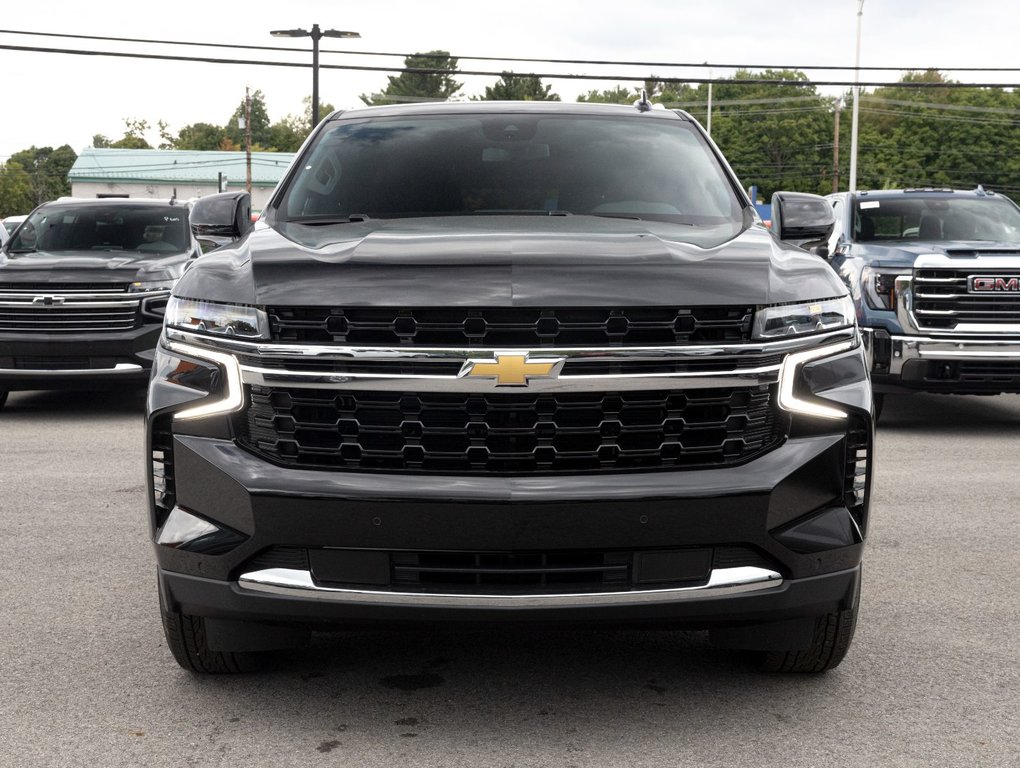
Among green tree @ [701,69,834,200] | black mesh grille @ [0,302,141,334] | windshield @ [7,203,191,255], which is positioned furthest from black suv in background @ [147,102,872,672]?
green tree @ [701,69,834,200]

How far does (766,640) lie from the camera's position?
3971mm

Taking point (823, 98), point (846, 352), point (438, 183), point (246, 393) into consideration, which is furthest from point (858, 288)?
point (823, 98)

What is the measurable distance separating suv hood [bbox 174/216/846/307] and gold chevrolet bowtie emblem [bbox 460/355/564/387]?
16cm

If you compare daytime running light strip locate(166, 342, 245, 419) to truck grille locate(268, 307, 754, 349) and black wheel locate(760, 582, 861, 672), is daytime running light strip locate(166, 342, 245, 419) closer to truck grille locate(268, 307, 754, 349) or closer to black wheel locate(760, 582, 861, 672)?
truck grille locate(268, 307, 754, 349)

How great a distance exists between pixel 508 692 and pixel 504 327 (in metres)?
1.24

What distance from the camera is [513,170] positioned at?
5.25 m

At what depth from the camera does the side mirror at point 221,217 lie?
5105mm

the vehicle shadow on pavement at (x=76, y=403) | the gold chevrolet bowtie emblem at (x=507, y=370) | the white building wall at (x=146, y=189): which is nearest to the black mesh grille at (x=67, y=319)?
the vehicle shadow on pavement at (x=76, y=403)

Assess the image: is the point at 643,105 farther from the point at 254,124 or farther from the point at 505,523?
the point at 254,124

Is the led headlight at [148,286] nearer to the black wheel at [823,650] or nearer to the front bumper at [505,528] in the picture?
the front bumper at [505,528]

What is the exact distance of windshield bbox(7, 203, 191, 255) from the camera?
12891 millimetres

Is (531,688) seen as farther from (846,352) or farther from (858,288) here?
(858,288)

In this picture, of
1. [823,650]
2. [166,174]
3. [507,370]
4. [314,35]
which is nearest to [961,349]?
[823,650]

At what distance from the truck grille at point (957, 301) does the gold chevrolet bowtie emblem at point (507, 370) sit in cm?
777
